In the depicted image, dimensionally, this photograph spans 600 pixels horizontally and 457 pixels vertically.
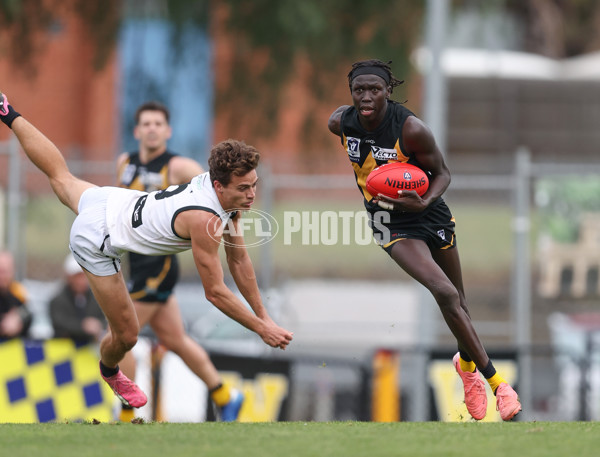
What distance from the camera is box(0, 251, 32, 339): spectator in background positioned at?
10828 mm

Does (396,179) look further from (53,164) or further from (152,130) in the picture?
(152,130)

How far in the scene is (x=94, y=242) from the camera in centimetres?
709

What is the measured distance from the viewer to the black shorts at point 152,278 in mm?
8812

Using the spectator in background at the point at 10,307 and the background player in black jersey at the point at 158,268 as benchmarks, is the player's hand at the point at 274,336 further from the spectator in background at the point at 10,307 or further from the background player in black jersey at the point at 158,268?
the spectator in background at the point at 10,307

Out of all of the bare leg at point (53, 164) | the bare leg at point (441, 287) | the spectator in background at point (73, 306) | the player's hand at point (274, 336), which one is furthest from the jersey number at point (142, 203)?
the spectator in background at point (73, 306)

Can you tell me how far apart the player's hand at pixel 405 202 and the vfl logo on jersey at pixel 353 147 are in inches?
14.9

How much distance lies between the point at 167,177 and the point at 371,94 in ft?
8.36

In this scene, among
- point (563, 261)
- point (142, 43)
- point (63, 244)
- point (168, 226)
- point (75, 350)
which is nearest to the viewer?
point (168, 226)

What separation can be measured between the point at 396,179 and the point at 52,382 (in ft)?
17.2

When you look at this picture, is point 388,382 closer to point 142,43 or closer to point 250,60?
point 250,60

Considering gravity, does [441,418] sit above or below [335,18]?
below

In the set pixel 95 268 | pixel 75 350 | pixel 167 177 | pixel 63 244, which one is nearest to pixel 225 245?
pixel 95 268

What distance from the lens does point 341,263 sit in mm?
17453

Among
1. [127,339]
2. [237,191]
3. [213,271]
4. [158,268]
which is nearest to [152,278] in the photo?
[158,268]
